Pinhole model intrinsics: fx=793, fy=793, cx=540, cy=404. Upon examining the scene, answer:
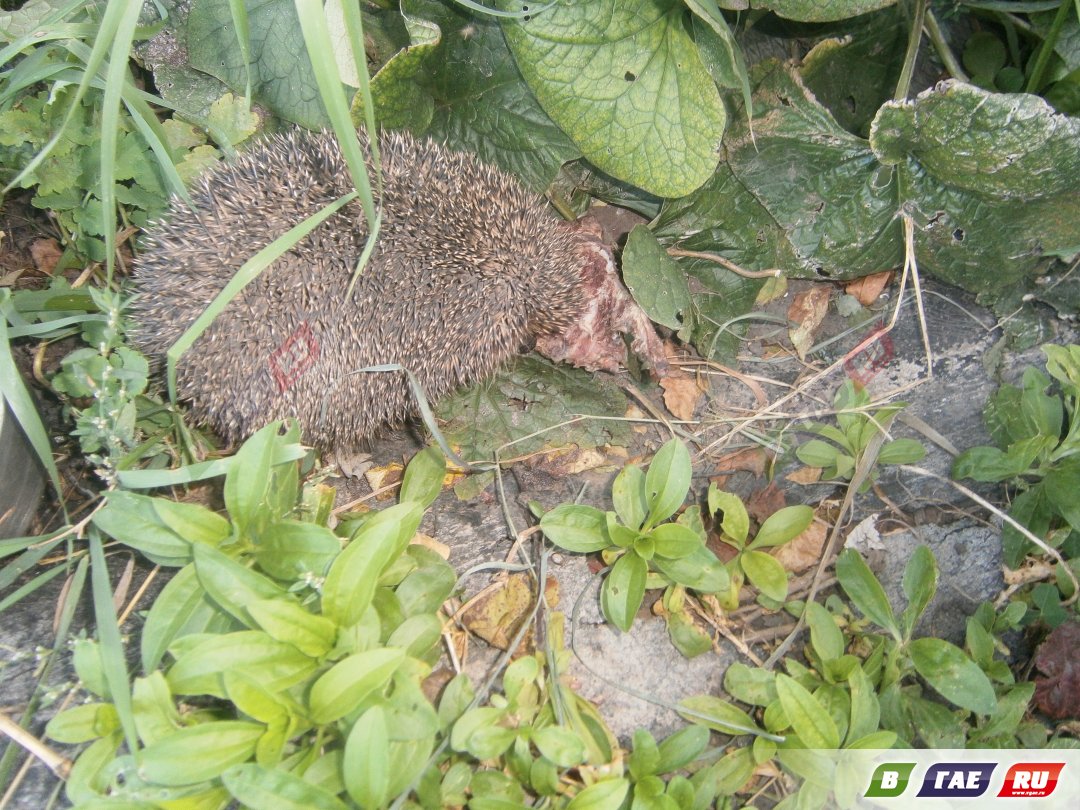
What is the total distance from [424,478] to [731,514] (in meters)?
0.97

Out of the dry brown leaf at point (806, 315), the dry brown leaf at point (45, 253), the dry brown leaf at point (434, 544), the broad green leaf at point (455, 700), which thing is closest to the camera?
the broad green leaf at point (455, 700)

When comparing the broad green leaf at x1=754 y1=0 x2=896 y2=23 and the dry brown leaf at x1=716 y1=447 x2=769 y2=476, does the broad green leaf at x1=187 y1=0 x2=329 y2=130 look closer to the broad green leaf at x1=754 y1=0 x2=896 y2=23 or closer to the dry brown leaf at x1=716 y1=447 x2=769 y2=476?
the broad green leaf at x1=754 y1=0 x2=896 y2=23

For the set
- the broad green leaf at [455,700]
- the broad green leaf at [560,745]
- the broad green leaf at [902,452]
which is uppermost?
the broad green leaf at [902,452]

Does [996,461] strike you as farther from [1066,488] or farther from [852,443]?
[852,443]

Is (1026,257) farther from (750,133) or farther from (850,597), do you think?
(850,597)

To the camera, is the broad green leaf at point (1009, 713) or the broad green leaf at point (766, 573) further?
the broad green leaf at point (766, 573)

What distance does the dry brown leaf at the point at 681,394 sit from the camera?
9.57 feet

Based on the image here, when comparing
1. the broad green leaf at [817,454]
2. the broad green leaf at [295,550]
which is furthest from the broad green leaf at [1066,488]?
the broad green leaf at [295,550]

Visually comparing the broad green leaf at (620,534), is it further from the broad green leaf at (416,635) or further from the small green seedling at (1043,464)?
the small green seedling at (1043,464)

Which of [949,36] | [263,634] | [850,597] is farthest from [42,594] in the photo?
[949,36]

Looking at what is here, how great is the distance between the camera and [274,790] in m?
1.59

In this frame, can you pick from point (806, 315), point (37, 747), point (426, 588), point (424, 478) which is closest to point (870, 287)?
point (806, 315)

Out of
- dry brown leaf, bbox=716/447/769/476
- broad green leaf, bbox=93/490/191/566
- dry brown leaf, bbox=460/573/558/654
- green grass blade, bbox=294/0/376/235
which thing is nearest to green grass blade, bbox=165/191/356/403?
green grass blade, bbox=294/0/376/235

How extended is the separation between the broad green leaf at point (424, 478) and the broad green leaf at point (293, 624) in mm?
765
